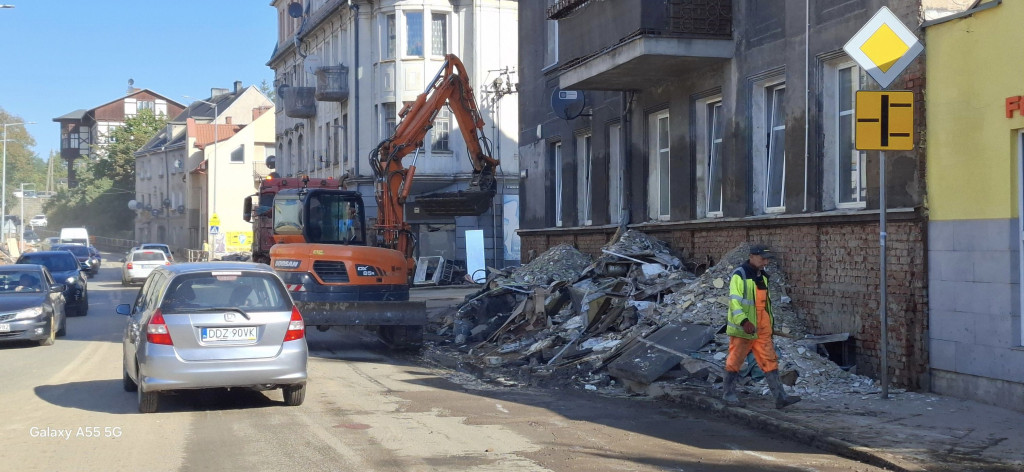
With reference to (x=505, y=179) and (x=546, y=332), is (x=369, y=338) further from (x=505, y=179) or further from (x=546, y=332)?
(x=505, y=179)

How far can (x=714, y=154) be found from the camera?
16.2 m

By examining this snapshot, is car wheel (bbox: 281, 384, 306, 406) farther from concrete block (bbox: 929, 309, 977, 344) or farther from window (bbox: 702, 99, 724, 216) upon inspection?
window (bbox: 702, 99, 724, 216)

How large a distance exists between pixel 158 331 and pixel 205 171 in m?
67.6

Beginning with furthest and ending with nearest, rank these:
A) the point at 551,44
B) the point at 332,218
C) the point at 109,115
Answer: the point at 109,115 → the point at 551,44 → the point at 332,218

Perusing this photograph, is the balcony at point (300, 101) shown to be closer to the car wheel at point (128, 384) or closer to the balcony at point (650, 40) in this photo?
the balcony at point (650, 40)

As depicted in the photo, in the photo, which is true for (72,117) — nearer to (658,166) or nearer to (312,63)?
(312,63)

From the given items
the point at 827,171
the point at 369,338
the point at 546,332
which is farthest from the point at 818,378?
the point at 369,338

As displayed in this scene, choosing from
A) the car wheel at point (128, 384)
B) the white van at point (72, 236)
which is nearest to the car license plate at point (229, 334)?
the car wheel at point (128, 384)

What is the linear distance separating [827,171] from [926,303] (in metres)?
2.60

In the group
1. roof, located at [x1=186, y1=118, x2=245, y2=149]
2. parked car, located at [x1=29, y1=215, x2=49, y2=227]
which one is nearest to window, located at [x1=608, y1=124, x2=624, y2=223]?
roof, located at [x1=186, y1=118, x2=245, y2=149]

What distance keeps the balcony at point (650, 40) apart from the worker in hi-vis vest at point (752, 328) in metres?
5.55

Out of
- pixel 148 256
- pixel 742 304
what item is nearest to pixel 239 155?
pixel 148 256

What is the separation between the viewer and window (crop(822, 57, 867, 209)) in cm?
1272

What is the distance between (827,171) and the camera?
1308cm
